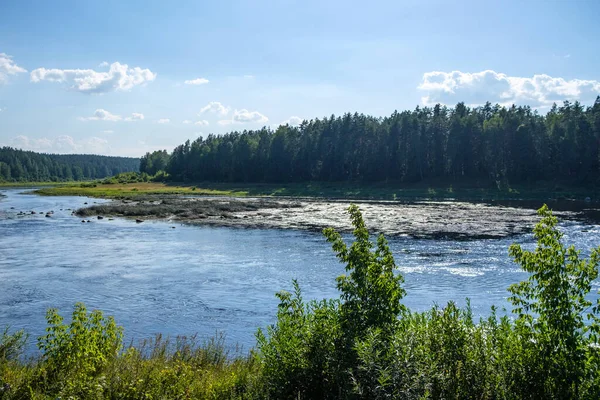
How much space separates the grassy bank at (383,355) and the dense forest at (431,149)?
4258 inches

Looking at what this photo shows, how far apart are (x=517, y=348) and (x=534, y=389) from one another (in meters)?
0.76

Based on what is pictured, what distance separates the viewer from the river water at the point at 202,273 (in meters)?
22.0

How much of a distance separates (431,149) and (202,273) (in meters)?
102

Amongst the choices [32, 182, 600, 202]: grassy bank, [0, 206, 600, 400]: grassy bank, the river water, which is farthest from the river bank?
[0, 206, 600, 400]: grassy bank

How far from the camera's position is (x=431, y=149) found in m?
124

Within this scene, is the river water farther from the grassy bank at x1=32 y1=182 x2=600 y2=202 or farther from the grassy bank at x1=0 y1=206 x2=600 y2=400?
the grassy bank at x1=32 y1=182 x2=600 y2=202

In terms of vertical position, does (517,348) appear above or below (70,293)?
above

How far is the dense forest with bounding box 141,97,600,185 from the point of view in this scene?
109438 mm

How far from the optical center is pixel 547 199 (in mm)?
89750

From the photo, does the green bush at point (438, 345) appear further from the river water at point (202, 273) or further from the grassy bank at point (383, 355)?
the river water at point (202, 273)

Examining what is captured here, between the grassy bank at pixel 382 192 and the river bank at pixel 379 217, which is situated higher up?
the grassy bank at pixel 382 192

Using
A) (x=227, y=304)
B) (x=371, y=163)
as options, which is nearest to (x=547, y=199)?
(x=371, y=163)

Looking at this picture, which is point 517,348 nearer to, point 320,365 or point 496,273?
point 320,365

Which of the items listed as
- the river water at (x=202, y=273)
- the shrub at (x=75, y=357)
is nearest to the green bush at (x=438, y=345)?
the shrub at (x=75, y=357)
